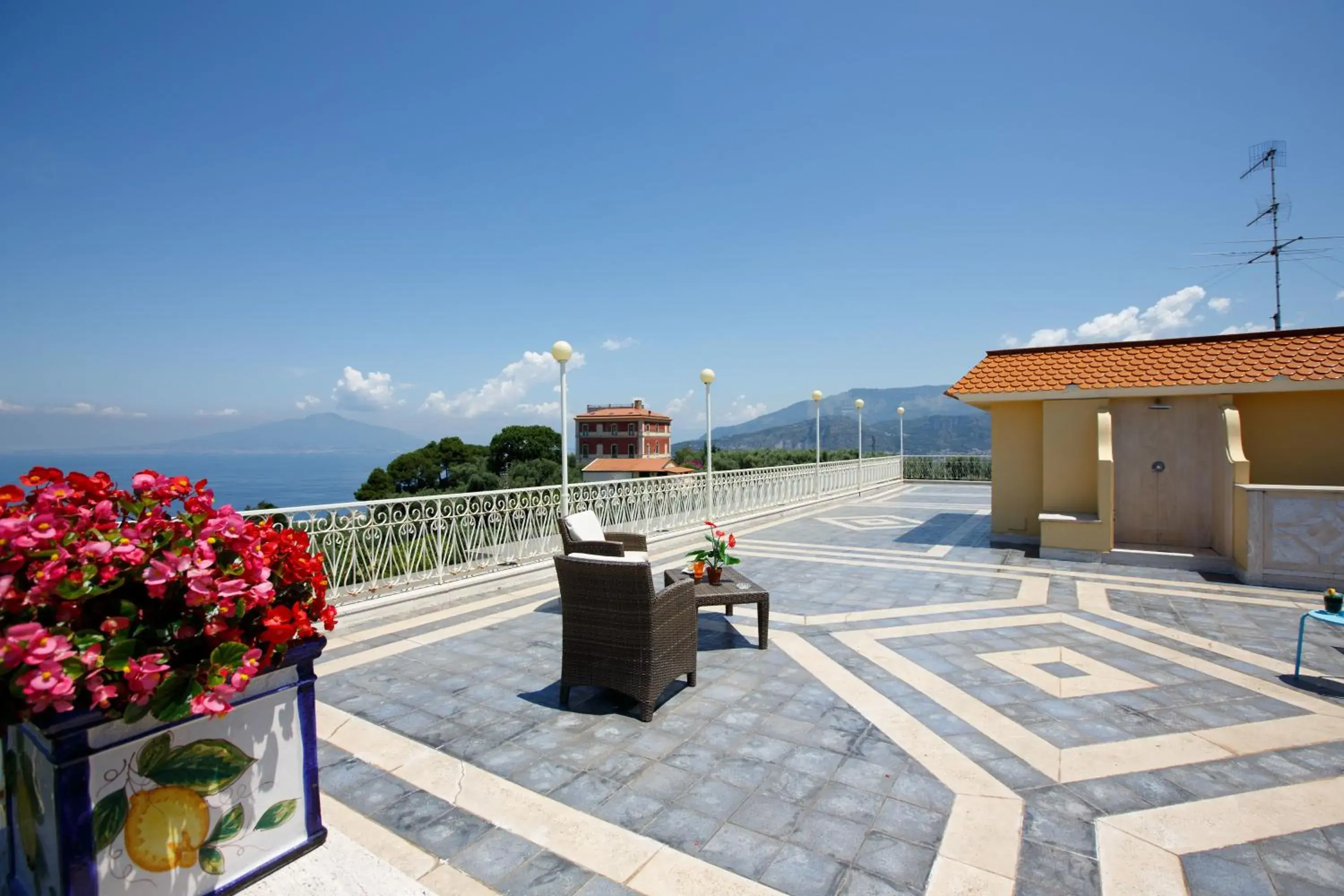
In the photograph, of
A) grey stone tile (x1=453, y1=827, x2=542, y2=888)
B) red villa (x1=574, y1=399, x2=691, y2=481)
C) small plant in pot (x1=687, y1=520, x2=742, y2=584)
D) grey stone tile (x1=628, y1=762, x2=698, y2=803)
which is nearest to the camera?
grey stone tile (x1=453, y1=827, x2=542, y2=888)

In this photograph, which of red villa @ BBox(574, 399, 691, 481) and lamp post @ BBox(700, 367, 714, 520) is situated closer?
lamp post @ BBox(700, 367, 714, 520)

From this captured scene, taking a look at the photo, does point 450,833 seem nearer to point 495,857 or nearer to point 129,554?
point 495,857

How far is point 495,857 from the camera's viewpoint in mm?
2279

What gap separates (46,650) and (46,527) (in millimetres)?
287

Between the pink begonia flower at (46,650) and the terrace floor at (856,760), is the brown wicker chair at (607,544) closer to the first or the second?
the terrace floor at (856,760)

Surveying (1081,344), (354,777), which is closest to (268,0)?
(354,777)

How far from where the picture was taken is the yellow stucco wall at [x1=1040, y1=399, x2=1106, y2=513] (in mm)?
8578

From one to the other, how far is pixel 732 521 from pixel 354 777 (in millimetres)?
8656

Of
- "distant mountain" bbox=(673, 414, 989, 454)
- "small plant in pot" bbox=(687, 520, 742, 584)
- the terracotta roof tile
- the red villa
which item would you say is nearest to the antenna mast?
the terracotta roof tile

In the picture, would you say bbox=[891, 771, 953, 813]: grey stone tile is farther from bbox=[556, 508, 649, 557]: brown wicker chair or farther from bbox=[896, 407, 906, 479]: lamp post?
bbox=[896, 407, 906, 479]: lamp post

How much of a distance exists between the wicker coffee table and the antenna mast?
17311 millimetres

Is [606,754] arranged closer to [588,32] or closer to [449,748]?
[449,748]

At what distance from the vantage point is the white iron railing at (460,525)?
17.7ft

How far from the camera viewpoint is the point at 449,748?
311 centimetres
